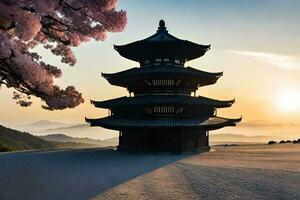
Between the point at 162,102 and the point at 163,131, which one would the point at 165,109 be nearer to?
the point at 162,102

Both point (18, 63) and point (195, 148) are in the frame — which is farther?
point (195, 148)

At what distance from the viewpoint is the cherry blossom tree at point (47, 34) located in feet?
35.9

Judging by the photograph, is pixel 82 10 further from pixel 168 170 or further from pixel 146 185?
pixel 168 170

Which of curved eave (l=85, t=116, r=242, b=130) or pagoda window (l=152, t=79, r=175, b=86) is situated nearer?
curved eave (l=85, t=116, r=242, b=130)

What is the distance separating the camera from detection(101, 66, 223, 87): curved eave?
3250 cm

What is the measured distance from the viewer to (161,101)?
31.5 metres

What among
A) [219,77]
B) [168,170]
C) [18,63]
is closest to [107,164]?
[168,170]

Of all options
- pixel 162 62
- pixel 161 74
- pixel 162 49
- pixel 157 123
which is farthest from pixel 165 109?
pixel 162 49

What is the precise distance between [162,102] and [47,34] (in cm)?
1699

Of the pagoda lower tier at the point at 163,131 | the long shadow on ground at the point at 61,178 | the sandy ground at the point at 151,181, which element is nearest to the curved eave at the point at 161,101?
the pagoda lower tier at the point at 163,131

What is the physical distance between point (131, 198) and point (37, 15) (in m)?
7.24

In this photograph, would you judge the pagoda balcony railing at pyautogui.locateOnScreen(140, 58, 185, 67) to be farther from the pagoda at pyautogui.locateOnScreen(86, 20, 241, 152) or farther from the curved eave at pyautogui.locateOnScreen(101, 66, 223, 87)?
the curved eave at pyautogui.locateOnScreen(101, 66, 223, 87)

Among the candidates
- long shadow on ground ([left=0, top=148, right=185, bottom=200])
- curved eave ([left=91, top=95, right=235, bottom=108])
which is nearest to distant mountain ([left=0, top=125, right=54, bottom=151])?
curved eave ([left=91, top=95, right=235, bottom=108])

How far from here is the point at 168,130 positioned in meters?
31.7
